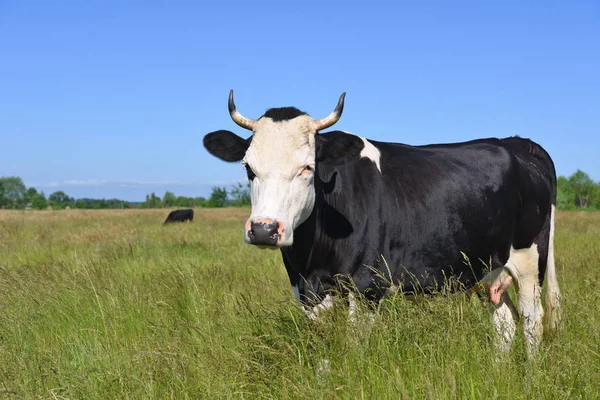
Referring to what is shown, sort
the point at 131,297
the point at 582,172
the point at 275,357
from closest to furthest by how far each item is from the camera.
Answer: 1. the point at 275,357
2. the point at 131,297
3. the point at 582,172

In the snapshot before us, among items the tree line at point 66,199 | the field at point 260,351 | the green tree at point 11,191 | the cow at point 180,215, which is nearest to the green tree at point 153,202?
the tree line at point 66,199

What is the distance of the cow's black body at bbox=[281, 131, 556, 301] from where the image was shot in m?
4.38

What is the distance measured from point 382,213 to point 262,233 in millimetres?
1282

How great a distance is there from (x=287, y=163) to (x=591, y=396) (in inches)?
93.8

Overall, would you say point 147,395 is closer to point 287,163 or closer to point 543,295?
point 287,163

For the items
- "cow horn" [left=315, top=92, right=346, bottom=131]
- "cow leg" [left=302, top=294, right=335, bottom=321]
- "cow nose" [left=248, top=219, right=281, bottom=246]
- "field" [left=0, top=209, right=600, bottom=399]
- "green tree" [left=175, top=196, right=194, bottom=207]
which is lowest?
"field" [left=0, top=209, right=600, bottom=399]

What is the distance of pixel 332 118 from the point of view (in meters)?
4.50

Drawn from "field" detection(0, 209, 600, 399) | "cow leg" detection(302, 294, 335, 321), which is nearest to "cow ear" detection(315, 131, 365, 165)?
"cow leg" detection(302, 294, 335, 321)

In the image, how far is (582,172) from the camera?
101m

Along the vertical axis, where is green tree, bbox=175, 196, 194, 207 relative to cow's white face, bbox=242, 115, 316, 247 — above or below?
above

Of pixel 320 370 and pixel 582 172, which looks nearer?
pixel 320 370

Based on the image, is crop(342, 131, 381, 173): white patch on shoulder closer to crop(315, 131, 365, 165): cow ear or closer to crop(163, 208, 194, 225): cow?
crop(315, 131, 365, 165): cow ear

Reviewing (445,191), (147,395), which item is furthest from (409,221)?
(147,395)

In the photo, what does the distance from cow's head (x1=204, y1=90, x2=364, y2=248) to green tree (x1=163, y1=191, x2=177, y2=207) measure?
10174cm
